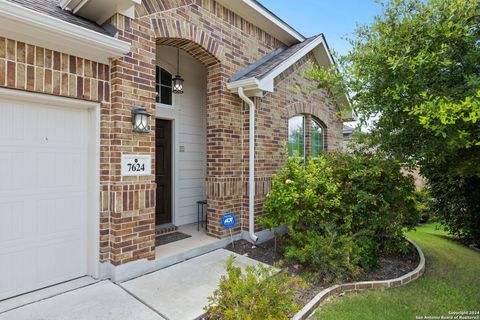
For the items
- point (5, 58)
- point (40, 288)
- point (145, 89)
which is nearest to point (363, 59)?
point (145, 89)

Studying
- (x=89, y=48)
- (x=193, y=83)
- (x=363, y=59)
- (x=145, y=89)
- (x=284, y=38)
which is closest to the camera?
(x=89, y=48)

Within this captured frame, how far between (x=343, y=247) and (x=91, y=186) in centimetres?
377

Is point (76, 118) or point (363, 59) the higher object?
Result: point (363, 59)

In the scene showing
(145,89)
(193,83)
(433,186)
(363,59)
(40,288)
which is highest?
(193,83)

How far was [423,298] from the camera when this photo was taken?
3689 millimetres

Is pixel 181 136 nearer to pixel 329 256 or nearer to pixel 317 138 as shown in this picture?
pixel 329 256

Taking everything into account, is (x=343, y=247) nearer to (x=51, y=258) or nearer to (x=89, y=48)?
(x=51, y=258)

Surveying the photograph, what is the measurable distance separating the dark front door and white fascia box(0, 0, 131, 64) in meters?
2.30

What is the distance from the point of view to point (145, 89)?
156 inches

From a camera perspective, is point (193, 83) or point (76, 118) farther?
point (193, 83)

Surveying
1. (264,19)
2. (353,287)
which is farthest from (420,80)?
(264,19)

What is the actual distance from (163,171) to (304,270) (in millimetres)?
3439

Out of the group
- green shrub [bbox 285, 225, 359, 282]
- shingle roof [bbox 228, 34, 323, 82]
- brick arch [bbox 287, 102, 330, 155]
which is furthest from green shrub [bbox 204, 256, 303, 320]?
brick arch [bbox 287, 102, 330, 155]

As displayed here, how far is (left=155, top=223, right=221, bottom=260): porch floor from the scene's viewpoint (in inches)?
173
